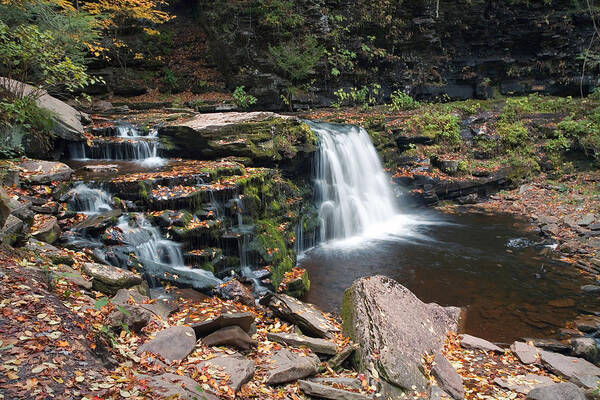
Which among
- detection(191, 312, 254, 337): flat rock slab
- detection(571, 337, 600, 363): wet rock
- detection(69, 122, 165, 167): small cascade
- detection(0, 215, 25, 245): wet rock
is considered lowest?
detection(571, 337, 600, 363): wet rock

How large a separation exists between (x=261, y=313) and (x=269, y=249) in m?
2.21

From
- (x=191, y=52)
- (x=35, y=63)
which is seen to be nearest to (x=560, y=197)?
(x=35, y=63)

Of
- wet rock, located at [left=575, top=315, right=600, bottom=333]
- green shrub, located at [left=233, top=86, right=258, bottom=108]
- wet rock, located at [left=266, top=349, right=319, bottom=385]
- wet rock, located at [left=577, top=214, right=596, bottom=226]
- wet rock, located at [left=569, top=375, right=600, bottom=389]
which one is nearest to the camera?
wet rock, located at [left=266, top=349, right=319, bottom=385]

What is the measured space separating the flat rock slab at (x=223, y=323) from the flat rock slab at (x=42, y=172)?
195 inches

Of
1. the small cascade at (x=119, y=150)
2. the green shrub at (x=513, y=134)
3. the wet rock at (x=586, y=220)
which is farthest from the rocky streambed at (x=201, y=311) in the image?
the green shrub at (x=513, y=134)

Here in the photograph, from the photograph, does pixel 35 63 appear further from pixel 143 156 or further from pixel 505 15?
pixel 505 15

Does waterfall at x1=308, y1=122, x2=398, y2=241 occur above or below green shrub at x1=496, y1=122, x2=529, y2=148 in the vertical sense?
below

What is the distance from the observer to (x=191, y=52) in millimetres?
20203

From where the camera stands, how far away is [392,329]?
5.42 meters

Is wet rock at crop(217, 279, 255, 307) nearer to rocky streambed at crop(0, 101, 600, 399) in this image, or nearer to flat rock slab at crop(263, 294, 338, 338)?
rocky streambed at crop(0, 101, 600, 399)

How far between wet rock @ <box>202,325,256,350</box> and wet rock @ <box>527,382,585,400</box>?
338 cm

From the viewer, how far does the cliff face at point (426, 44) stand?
1725 centimetres

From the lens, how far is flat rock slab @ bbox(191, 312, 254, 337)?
468 cm

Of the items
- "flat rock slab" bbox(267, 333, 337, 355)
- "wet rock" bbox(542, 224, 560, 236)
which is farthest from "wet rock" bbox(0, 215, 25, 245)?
"wet rock" bbox(542, 224, 560, 236)
